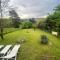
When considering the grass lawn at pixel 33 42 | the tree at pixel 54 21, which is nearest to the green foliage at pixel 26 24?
the grass lawn at pixel 33 42

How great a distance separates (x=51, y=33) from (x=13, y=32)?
0.79 m

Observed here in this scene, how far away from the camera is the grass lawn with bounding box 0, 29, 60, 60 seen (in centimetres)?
321

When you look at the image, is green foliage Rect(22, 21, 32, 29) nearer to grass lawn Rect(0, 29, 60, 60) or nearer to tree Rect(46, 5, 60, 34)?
grass lawn Rect(0, 29, 60, 60)

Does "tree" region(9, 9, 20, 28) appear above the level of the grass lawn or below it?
above

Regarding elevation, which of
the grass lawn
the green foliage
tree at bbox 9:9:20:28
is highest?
tree at bbox 9:9:20:28

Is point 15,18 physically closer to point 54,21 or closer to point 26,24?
point 26,24

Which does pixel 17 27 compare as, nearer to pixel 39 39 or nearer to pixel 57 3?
pixel 39 39

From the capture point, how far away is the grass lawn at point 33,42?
10.5ft

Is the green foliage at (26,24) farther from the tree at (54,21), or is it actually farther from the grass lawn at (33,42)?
the tree at (54,21)

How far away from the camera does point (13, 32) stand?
10.5 ft

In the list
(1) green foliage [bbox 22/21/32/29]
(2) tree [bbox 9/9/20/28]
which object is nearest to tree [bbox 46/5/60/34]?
(1) green foliage [bbox 22/21/32/29]

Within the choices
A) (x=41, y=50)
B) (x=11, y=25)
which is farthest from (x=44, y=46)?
(x=11, y=25)

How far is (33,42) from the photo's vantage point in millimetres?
3285

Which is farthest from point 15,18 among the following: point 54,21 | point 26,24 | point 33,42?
→ point 54,21
